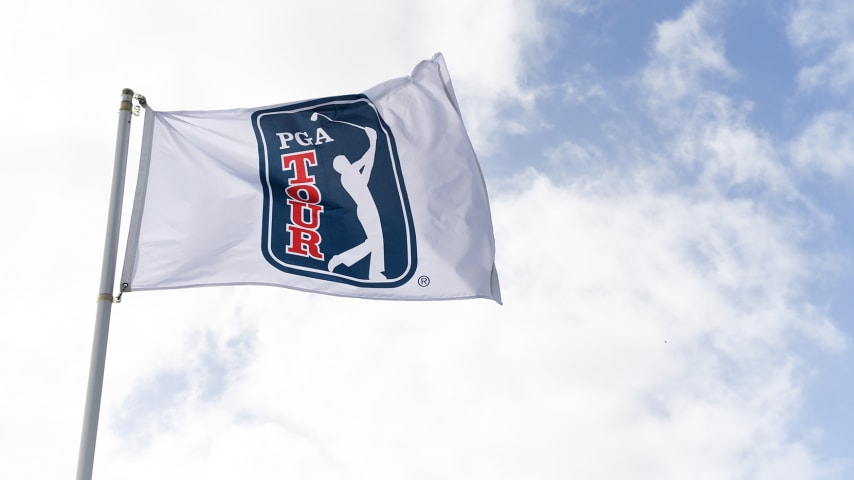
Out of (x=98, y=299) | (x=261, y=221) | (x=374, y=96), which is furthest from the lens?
(x=374, y=96)

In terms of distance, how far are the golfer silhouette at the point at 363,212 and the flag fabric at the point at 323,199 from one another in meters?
0.02

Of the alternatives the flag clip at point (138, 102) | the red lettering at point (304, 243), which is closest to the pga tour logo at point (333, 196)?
the red lettering at point (304, 243)

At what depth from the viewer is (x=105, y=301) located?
11148 mm

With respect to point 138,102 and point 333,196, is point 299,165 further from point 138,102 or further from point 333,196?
point 138,102

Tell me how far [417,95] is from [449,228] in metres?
2.60

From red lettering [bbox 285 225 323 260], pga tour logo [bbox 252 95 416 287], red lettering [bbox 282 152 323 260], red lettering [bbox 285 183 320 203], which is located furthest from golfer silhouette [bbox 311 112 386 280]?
red lettering [bbox 285 183 320 203]

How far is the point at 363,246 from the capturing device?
13961 millimetres

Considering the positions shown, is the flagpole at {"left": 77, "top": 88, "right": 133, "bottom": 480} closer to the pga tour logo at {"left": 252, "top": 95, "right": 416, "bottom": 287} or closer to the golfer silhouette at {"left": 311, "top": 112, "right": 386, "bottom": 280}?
the pga tour logo at {"left": 252, "top": 95, "right": 416, "bottom": 287}

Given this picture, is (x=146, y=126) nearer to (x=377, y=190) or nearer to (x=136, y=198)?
(x=136, y=198)

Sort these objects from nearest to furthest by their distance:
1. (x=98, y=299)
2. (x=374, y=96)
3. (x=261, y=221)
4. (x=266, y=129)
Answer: (x=98, y=299)
(x=261, y=221)
(x=266, y=129)
(x=374, y=96)

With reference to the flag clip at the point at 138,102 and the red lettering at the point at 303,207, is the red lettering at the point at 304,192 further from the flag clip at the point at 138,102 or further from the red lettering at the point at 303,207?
the flag clip at the point at 138,102

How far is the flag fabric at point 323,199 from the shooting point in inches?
497

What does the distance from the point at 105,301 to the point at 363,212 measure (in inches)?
169

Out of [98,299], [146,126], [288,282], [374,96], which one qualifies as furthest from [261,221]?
[374,96]
